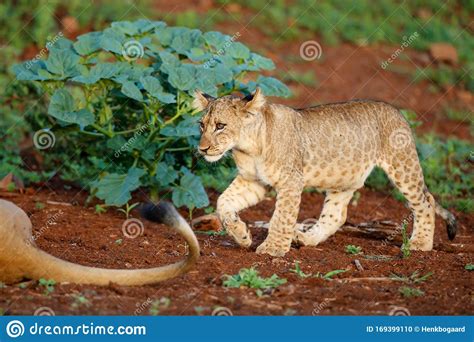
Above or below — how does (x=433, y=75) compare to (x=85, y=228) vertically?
above

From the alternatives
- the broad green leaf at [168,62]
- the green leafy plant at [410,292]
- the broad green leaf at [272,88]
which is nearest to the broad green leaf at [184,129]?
the broad green leaf at [168,62]

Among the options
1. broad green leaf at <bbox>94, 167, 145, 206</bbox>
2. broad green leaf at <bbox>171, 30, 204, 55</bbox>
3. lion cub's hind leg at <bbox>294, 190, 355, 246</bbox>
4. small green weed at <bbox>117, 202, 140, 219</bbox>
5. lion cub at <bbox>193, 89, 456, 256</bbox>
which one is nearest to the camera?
lion cub at <bbox>193, 89, 456, 256</bbox>

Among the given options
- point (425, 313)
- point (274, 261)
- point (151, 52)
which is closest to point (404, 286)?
point (425, 313)

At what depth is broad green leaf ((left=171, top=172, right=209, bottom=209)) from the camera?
1008 centimetres

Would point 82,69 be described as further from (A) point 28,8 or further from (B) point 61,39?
(A) point 28,8

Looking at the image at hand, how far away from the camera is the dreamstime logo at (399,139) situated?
9.72 m

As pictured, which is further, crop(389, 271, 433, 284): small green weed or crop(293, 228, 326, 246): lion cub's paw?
crop(293, 228, 326, 246): lion cub's paw

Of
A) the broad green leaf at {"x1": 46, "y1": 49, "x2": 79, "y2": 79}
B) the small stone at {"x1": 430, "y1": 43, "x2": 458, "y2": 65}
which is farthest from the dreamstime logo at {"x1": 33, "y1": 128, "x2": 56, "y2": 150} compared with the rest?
the small stone at {"x1": 430, "y1": 43, "x2": 458, "y2": 65}

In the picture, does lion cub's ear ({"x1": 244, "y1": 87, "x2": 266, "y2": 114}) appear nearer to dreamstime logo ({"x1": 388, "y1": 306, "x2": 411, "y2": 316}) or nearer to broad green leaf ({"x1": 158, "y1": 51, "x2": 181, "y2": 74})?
broad green leaf ({"x1": 158, "y1": 51, "x2": 181, "y2": 74})

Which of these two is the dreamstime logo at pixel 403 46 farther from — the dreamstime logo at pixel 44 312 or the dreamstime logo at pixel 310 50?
the dreamstime logo at pixel 44 312

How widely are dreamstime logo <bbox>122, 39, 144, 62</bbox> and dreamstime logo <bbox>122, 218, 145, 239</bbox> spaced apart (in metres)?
1.74

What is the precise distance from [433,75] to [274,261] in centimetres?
1076

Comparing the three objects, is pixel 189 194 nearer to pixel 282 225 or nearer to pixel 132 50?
pixel 282 225

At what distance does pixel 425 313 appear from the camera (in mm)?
7004
